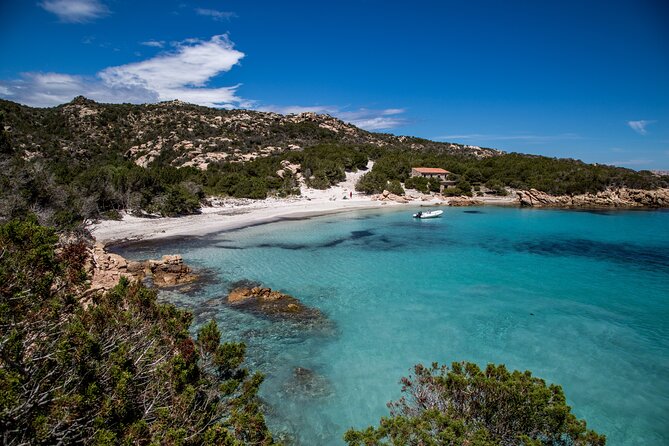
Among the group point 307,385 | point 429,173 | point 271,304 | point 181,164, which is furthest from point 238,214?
point 429,173

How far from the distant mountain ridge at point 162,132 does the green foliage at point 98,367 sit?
53530mm

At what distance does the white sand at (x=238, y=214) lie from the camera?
1089 inches

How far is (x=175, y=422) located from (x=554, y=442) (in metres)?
5.45

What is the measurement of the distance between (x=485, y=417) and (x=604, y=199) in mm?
62604

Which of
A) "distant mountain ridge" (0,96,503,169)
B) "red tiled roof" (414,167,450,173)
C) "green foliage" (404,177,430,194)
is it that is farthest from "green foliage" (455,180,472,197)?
"distant mountain ridge" (0,96,503,169)

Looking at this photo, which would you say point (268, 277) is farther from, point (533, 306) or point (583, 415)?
point (583, 415)

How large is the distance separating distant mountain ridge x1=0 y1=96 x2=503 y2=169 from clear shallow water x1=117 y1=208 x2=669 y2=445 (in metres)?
41.0

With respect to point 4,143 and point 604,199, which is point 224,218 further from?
point 604,199

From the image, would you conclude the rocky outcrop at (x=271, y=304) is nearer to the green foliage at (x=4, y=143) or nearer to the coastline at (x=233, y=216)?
the coastline at (x=233, y=216)

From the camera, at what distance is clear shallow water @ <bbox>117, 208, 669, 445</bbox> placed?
29.3ft

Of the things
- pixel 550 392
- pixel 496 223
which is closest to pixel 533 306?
pixel 550 392

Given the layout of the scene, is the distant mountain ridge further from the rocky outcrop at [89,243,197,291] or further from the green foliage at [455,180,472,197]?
the rocky outcrop at [89,243,197,291]

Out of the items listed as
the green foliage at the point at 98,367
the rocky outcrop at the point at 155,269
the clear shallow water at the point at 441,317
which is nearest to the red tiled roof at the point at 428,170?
the clear shallow water at the point at 441,317

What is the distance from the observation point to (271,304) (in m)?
14.6
